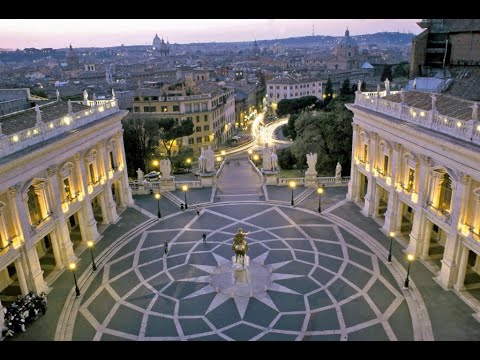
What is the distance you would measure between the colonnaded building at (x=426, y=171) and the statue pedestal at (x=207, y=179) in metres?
16.0

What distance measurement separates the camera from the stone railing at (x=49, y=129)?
24.0m

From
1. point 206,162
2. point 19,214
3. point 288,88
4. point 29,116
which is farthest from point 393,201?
point 288,88

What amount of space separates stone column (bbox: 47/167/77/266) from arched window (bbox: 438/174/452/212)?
26757mm

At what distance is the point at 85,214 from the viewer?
107ft

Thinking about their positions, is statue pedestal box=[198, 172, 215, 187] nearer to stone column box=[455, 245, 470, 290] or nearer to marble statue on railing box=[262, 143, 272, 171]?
marble statue on railing box=[262, 143, 272, 171]

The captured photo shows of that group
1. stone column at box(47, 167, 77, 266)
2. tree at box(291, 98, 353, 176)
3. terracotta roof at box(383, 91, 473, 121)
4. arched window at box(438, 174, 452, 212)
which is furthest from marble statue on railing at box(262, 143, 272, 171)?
stone column at box(47, 167, 77, 266)

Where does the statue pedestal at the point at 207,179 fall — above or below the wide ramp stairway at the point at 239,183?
above

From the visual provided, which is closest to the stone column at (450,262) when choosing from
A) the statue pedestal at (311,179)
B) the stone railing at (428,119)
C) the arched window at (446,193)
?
the arched window at (446,193)

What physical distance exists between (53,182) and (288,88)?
105m

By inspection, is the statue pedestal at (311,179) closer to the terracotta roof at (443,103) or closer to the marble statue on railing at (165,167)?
the terracotta roof at (443,103)

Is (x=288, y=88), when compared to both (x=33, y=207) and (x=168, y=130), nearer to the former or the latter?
(x=168, y=130)
